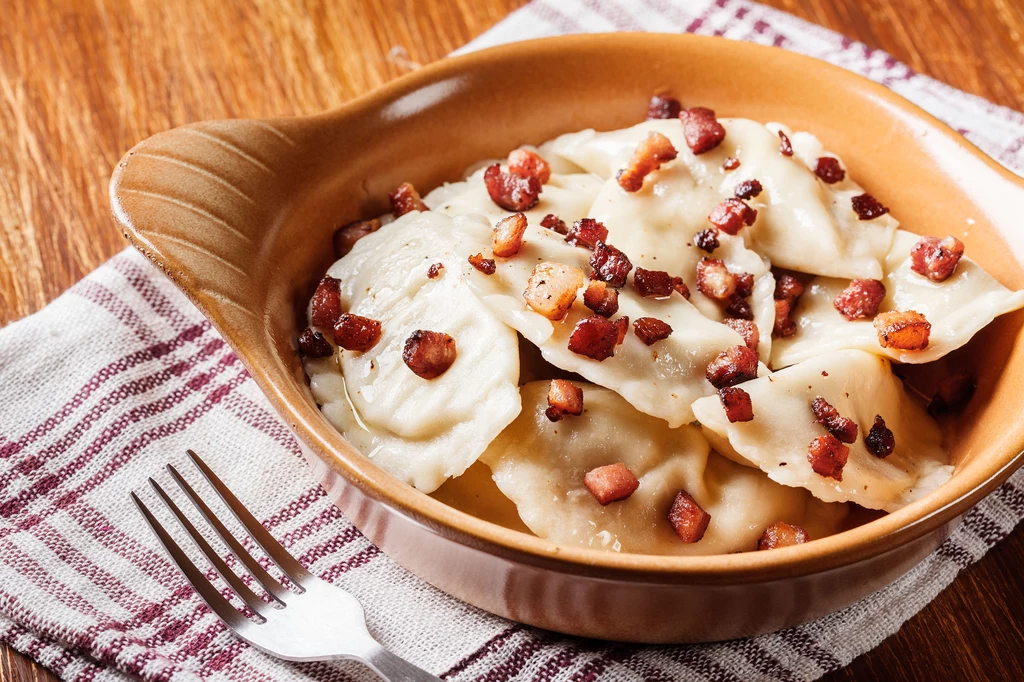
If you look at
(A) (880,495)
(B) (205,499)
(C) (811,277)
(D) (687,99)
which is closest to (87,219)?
(B) (205,499)

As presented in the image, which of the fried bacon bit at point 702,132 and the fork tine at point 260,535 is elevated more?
the fried bacon bit at point 702,132

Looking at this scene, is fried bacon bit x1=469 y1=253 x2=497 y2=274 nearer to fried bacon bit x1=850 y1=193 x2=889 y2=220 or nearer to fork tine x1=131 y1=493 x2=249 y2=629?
fork tine x1=131 y1=493 x2=249 y2=629

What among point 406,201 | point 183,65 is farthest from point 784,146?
point 183,65

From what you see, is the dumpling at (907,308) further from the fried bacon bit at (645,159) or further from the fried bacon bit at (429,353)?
the fried bacon bit at (429,353)

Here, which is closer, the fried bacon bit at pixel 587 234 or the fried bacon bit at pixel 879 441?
the fried bacon bit at pixel 879 441

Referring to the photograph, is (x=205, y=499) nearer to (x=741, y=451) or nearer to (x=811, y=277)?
(x=741, y=451)

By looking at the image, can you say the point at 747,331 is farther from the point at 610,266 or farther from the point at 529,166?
the point at 529,166

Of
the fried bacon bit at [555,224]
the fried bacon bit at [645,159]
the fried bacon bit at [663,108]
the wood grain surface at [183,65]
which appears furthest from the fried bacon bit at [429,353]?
the wood grain surface at [183,65]
